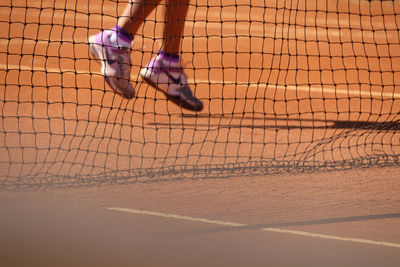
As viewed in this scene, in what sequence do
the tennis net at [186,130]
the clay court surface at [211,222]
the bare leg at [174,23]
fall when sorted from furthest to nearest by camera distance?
the bare leg at [174,23] → the tennis net at [186,130] → the clay court surface at [211,222]

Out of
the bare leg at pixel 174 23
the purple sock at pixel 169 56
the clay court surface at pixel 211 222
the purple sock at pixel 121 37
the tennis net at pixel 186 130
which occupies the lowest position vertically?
the clay court surface at pixel 211 222

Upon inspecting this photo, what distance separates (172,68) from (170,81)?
0.24 feet

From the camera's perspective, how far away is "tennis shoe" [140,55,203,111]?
2.73 meters

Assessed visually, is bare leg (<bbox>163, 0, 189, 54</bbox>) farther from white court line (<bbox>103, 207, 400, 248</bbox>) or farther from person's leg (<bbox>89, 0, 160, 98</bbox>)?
white court line (<bbox>103, 207, 400, 248</bbox>)

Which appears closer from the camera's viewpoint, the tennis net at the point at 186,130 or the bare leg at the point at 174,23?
the tennis net at the point at 186,130

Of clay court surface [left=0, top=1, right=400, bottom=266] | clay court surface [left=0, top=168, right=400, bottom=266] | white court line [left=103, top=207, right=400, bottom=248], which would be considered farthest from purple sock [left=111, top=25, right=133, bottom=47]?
white court line [left=103, top=207, right=400, bottom=248]

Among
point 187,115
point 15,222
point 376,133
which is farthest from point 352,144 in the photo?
point 15,222

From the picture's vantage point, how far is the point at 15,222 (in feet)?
5.25

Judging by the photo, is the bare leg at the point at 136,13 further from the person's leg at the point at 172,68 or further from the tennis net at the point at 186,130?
the tennis net at the point at 186,130

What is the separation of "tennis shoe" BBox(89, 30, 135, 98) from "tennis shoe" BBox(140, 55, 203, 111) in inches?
4.6

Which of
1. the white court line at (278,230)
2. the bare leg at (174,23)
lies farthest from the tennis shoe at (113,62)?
the white court line at (278,230)

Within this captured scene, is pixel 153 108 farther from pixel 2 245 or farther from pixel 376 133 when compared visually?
pixel 2 245

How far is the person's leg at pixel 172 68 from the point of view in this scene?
2729 mm

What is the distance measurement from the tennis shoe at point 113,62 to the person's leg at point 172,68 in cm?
12
